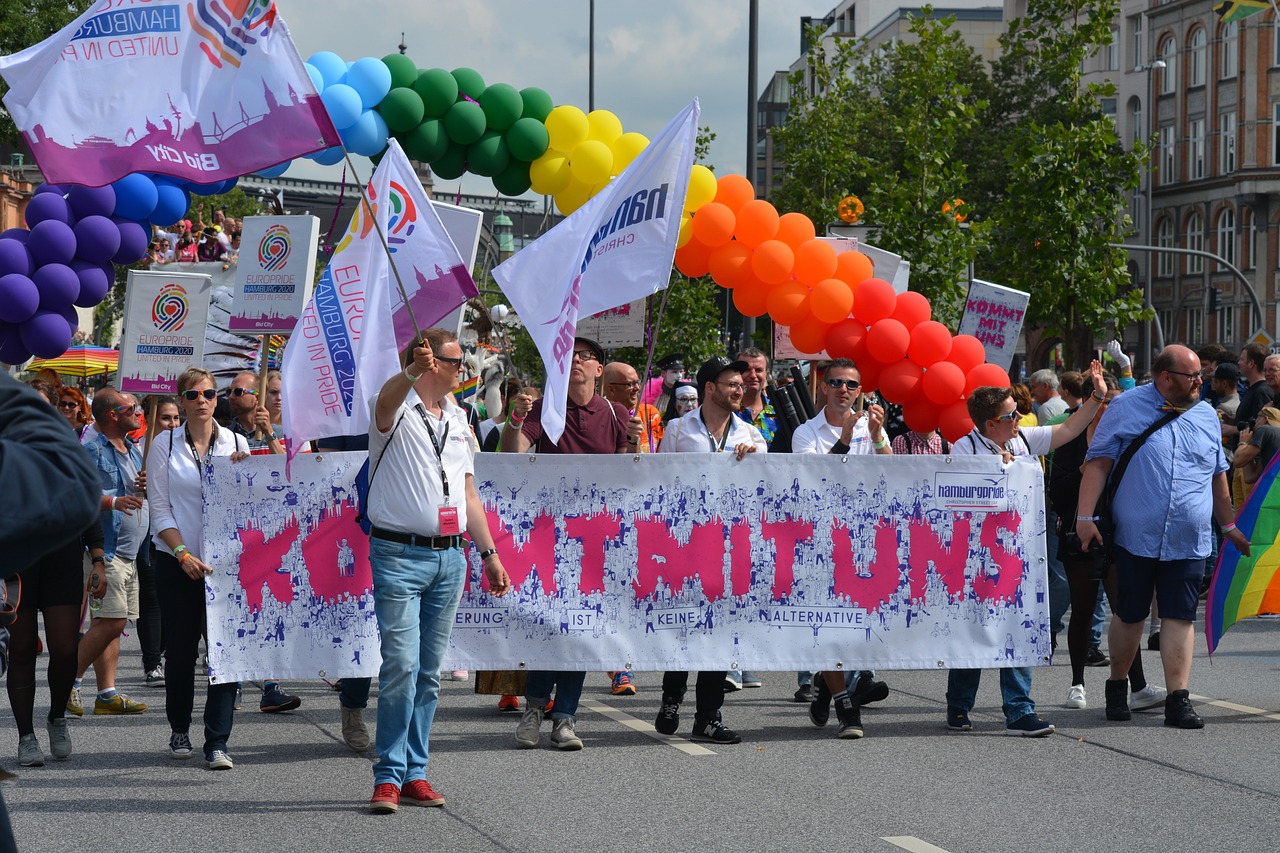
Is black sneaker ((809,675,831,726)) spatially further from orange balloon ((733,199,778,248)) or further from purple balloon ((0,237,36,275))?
purple balloon ((0,237,36,275))

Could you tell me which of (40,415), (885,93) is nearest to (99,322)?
(885,93)

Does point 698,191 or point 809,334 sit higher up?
point 698,191

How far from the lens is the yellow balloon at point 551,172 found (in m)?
10.9

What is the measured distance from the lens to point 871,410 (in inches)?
349

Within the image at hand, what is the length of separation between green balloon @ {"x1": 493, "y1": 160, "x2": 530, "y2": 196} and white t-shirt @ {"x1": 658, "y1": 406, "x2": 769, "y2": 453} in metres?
3.22

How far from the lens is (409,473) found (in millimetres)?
6676

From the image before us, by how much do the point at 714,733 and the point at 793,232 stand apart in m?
3.91

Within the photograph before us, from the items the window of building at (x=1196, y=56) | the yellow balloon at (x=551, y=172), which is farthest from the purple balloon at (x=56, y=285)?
the window of building at (x=1196, y=56)

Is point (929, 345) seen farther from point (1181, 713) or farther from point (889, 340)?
point (1181, 713)

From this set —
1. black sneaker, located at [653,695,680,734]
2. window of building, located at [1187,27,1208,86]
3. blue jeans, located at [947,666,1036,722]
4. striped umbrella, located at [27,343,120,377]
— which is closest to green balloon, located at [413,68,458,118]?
black sneaker, located at [653,695,680,734]

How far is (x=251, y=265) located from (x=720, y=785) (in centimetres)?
955

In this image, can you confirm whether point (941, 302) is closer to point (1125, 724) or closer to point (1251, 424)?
point (1251, 424)

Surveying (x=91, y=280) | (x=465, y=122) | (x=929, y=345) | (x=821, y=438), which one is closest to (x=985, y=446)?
(x=821, y=438)

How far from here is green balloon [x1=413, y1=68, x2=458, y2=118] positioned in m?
10.7
